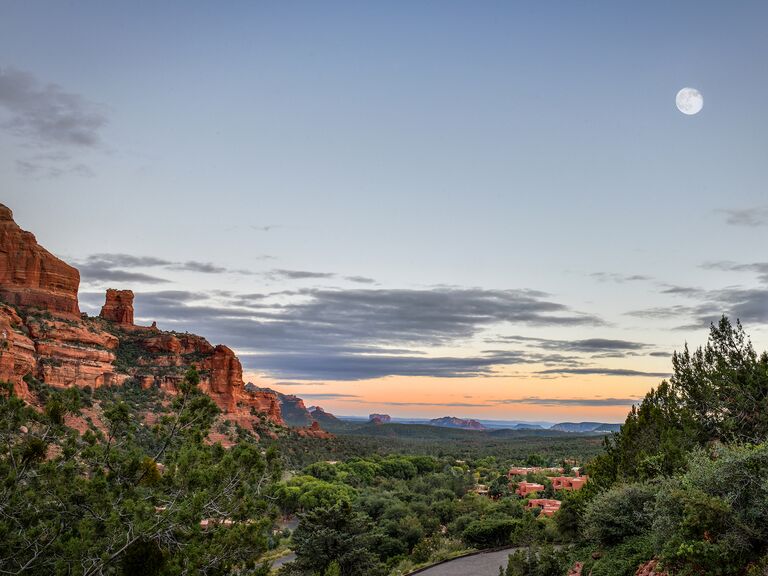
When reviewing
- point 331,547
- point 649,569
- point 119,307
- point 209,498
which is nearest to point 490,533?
point 331,547

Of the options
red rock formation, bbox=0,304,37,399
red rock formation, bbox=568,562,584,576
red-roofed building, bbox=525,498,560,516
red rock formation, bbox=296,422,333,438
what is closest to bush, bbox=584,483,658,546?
red rock formation, bbox=568,562,584,576

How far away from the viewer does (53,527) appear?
9.64m

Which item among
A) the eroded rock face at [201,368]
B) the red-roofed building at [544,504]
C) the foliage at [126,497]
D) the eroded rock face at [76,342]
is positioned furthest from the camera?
the eroded rock face at [201,368]

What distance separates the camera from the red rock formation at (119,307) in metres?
83.4

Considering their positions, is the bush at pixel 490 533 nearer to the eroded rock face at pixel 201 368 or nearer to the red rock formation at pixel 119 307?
the eroded rock face at pixel 201 368

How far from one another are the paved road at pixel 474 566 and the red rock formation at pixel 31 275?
54714mm

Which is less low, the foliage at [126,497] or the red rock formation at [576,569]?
the foliage at [126,497]

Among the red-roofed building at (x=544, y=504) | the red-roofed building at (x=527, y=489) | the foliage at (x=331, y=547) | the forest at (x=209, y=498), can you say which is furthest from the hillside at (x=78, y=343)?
the forest at (x=209, y=498)

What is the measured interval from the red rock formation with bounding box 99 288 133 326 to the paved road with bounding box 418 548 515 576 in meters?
67.2

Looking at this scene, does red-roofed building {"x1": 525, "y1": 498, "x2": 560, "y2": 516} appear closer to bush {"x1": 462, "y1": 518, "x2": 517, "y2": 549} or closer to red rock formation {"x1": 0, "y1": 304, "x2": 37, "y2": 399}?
bush {"x1": 462, "y1": 518, "x2": 517, "y2": 549}

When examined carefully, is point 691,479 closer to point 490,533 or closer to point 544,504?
point 490,533

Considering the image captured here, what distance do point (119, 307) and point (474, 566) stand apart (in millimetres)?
71899

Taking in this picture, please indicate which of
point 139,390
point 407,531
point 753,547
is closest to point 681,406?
point 753,547

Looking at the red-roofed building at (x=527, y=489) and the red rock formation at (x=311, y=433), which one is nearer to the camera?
the red-roofed building at (x=527, y=489)
